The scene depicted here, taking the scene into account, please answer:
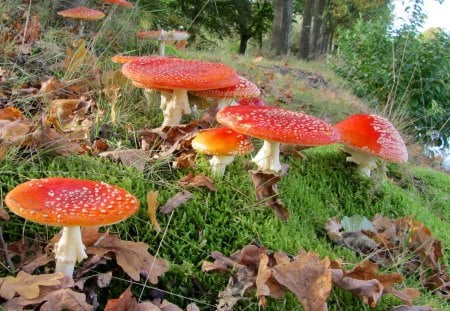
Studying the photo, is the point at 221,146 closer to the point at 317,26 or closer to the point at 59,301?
the point at 59,301

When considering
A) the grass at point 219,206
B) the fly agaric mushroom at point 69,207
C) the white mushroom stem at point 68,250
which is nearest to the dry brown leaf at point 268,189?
the grass at point 219,206

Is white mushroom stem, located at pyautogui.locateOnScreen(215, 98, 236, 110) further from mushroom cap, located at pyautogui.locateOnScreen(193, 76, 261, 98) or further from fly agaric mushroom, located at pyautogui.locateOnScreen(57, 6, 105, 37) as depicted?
fly agaric mushroom, located at pyautogui.locateOnScreen(57, 6, 105, 37)

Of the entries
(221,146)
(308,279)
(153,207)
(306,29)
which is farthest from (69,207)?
(306,29)

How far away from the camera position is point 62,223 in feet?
5.84

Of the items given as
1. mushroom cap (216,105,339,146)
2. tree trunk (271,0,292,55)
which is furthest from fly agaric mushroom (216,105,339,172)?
tree trunk (271,0,292,55)

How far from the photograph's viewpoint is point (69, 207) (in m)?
1.85

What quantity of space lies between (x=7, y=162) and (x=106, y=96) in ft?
4.54

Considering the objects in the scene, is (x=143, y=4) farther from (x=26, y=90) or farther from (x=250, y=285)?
(x=250, y=285)

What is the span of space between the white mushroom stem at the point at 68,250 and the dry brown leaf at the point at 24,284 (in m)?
0.10

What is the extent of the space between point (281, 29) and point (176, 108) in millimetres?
12733

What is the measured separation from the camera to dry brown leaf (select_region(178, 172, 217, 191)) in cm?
283

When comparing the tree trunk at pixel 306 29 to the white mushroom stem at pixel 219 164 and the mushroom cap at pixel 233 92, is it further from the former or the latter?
the white mushroom stem at pixel 219 164

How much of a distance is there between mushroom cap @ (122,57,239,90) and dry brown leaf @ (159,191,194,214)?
0.73 m

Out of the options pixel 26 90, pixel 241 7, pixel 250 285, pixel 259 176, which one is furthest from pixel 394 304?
pixel 241 7
